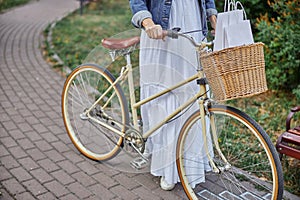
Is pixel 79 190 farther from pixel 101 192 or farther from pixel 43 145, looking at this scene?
pixel 43 145

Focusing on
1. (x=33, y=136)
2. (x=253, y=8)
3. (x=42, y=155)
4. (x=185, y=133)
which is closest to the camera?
(x=185, y=133)

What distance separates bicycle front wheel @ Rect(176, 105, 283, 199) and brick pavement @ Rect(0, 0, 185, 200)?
0.78ft

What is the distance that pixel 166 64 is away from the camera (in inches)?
127

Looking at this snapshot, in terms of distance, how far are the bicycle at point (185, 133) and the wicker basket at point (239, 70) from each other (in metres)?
0.27

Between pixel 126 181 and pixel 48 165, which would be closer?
pixel 126 181

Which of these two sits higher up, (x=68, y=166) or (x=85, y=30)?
(x=85, y=30)

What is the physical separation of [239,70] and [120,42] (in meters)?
1.16

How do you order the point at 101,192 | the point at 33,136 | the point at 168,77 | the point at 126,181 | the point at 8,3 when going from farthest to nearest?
1. the point at 8,3
2. the point at 33,136
3. the point at 126,181
4. the point at 101,192
5. the point at 168,77

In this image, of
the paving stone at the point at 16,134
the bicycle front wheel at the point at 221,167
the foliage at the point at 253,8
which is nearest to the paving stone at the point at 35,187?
the paving stone at the point at 16,134

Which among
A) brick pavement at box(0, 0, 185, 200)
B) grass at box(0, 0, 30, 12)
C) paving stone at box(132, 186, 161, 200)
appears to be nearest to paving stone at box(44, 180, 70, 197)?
brick pavement at box(0, 0, 185, 200)

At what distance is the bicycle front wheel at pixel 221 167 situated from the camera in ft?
8.93

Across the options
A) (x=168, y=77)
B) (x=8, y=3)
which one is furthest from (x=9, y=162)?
(x=8, y=3)

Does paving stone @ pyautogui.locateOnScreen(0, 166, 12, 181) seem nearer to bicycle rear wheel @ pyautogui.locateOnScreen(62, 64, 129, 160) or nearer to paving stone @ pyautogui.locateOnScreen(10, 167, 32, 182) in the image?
paving stone @ pyautogui.locateOnScreen(10, 167, 32, 182)

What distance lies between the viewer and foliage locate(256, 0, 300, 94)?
4.94m
